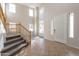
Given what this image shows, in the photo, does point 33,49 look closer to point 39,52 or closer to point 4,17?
point 39,52

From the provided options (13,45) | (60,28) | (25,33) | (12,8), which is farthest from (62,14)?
(13,45)

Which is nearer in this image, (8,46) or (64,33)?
(8,46)

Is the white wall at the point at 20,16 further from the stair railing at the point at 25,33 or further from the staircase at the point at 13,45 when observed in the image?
the staircase at the point at 13,45

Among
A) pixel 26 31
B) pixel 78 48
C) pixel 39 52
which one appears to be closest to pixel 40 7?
pixel 26 31

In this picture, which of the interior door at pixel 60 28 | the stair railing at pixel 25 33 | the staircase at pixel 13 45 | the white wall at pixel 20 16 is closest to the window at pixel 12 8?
the white wall at pixel 20 16

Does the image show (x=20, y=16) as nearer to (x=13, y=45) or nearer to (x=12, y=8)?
(x=12, y=8)

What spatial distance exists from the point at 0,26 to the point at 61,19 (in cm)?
88

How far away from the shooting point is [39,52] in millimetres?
1728

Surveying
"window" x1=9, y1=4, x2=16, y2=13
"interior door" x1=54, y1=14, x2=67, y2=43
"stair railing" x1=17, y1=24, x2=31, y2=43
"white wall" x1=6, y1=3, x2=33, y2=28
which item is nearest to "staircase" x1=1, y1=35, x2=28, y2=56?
"stair railing" x1=17, y1=24, x2=31, y2=43

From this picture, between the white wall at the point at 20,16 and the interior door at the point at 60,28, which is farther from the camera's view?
the interior door at the point at 60,28

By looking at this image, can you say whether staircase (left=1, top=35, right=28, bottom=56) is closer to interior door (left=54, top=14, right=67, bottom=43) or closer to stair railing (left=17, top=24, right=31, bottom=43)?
stair railing (left=17, top=24, right=31, bottom=43)

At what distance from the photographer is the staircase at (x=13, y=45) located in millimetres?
1657

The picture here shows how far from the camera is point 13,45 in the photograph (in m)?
1.73

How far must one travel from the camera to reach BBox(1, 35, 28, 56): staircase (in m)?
1.66
